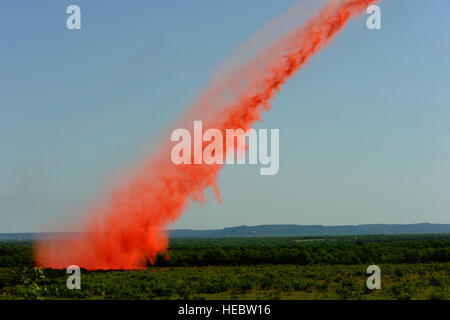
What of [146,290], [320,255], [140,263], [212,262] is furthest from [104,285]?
[320,255]

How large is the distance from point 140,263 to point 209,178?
13923 millimetres

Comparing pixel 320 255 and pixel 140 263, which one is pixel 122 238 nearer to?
pixel 140 263

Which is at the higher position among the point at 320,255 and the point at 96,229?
the point at 96,229

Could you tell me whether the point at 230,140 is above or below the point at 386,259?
above

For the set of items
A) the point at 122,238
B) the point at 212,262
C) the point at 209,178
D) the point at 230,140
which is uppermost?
the point at 230,140

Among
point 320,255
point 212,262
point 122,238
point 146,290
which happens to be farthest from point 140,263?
point 320,255

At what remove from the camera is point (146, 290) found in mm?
37719
